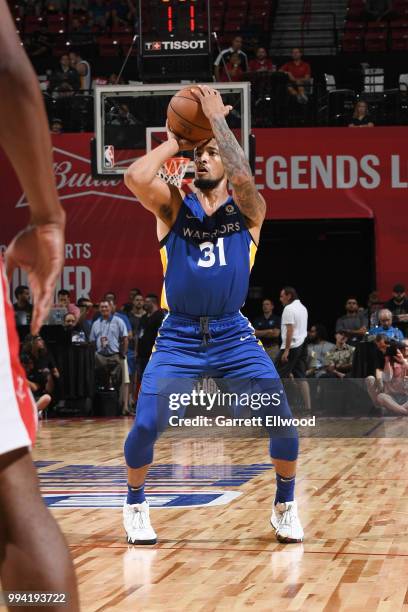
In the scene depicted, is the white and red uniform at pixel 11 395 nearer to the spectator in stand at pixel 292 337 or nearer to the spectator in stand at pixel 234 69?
the spectator in stand at pixel 292 337

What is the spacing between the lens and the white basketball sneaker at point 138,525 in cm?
510

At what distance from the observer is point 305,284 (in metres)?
21.3

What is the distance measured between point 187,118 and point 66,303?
1019cm

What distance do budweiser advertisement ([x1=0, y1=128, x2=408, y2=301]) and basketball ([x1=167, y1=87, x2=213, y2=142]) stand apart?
11.5 meters

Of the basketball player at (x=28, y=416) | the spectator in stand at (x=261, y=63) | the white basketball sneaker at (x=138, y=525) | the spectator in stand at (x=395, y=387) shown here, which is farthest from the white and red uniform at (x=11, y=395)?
the spectator in stand at (x=261, y=63)

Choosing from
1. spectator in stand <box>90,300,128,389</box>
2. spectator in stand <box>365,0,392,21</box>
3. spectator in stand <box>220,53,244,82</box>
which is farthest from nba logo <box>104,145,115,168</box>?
spectator in stand <box>365,0,392,21</box>

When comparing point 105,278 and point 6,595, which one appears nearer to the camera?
point 6,595

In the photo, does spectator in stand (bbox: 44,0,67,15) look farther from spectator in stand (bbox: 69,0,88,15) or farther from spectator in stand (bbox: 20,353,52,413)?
spectator in stand (bbox: 20,353,52,413)

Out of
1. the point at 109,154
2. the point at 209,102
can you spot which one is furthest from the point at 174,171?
the point at 109,154

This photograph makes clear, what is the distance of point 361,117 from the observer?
55.4 ft

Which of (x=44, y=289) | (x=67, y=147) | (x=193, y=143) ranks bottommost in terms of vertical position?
(x=44, y=289)

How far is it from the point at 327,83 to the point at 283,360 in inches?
231

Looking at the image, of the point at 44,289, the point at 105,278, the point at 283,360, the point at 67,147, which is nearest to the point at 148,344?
the point at 283,360

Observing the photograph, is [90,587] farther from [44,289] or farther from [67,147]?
[67,147]
